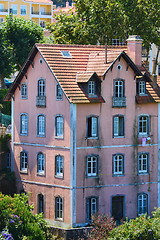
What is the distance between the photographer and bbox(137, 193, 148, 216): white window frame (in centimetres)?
8181

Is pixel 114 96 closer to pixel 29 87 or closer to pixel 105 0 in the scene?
pixel 29 87

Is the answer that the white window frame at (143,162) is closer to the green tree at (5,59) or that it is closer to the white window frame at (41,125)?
the white window frame at (41,125)

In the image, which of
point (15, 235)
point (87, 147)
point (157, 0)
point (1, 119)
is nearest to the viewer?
point (15, 235)

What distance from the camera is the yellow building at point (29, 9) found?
562 ft

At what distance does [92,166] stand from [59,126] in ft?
14.2

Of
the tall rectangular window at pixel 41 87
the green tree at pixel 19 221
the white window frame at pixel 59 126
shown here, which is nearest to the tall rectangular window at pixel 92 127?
the white window frame at pixel 59 126

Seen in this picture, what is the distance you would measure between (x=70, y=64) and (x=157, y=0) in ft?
68.2

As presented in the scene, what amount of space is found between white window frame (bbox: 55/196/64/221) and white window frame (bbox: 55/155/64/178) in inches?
79.4

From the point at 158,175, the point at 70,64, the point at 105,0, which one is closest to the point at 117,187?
A: the point at 158,175

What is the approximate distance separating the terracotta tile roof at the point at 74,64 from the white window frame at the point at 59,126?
2.54 m

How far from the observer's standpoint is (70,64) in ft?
263

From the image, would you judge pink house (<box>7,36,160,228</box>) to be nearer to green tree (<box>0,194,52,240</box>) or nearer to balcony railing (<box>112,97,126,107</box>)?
balcony railing (<box>112,97,126,107</box>)

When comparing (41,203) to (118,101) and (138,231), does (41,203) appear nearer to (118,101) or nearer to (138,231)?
(118,101)

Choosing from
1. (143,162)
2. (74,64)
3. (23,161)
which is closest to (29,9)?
(23,161)
